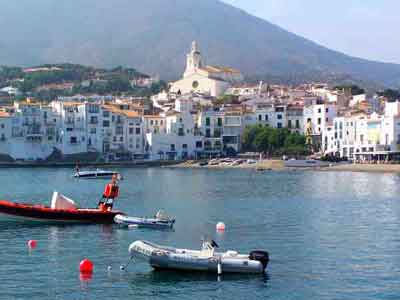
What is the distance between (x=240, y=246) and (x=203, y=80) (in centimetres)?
8925

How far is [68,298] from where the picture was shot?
57.2ft

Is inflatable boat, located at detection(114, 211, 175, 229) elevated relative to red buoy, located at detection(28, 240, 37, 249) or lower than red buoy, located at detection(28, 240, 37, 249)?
elevated

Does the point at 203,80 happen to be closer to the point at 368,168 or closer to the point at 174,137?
the point at 174,137

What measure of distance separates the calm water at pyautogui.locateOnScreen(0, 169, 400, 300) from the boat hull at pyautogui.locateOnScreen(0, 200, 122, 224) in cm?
91

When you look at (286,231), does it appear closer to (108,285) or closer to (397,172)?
(108,285)

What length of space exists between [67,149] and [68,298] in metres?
67.5

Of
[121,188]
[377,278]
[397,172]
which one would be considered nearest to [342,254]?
[377,278]

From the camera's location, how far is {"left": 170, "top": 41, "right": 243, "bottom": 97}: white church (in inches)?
4370

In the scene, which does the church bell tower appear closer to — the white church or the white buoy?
the white church

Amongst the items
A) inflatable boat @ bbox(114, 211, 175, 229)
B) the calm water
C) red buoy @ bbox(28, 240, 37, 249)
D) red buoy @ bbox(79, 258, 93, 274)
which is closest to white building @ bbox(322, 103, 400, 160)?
the calm water

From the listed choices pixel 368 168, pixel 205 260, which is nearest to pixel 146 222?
pixel 205 260

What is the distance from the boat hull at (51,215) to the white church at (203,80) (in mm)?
80432

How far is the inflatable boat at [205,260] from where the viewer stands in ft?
63.9

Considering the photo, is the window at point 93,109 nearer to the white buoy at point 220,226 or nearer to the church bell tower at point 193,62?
the church bell tower at point 193,62
